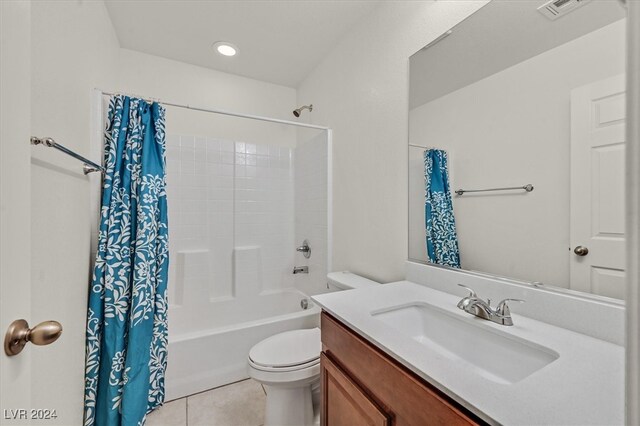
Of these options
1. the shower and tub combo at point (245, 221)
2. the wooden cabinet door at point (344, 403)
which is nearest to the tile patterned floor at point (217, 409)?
the shower and tub combo at point (245, 221)

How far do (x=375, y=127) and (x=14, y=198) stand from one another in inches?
59.8

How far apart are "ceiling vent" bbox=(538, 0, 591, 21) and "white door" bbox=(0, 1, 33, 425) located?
54.9 inches

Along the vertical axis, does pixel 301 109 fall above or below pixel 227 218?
above

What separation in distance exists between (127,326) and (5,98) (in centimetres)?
135

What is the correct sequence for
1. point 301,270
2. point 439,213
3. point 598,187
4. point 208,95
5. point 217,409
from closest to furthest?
1. point 598,187
2. point 439,213
3. point 217,409
4. point 208,95
5. point 301,270

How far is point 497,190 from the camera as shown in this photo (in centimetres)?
104

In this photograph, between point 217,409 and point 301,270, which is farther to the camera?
point 301,270

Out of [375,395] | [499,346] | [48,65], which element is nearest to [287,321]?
[375,395]

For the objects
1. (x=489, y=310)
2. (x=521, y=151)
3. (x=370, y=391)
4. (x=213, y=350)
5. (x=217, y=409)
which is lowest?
(x=217, y=409)

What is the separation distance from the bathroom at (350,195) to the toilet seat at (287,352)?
0.08m

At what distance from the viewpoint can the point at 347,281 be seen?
1629 millimetres

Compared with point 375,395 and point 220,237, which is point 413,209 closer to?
point 375,395

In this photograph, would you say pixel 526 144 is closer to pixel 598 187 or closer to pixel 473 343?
pixel 598 187

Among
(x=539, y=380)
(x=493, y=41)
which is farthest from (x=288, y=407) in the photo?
(x=493, y=41)
